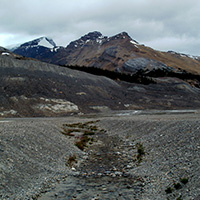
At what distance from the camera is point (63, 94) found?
70500mm

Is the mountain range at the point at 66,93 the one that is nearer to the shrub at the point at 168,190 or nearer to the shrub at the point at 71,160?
the shrub at the point at 71,160

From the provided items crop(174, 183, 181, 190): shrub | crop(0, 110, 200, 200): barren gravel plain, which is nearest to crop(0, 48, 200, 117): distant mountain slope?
crop(0, 110, 200, 200): barren gravel plain

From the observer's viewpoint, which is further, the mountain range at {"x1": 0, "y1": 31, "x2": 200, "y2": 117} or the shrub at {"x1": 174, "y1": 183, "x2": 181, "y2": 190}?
the mountain range at {"x1": 0, "y1": 31, "x2": 200, "y2": 117}

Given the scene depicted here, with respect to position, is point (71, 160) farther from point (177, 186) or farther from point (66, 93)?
point (66, 93)

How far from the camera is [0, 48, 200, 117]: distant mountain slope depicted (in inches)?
2373

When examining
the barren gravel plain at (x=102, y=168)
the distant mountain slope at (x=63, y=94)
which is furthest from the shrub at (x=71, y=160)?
the distant mountain slope at (x=63, y=94)

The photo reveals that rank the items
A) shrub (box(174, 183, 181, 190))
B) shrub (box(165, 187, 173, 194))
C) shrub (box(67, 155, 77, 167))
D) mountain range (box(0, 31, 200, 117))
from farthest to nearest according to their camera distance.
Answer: mountain range (box(0, 31, 200, 117)), shrub (box(67, 155, 77, 167)), shrub (box(174, 183, 181, 190)), shrub (box(165, 187, 173, 194))

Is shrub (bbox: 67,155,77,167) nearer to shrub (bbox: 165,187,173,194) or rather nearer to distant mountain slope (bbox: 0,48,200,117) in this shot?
shrub (bbox: 165,187,173,194)

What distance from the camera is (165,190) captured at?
12367mm

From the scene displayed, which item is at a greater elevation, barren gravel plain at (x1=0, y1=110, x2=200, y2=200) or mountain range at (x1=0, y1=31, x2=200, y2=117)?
mountain range at (x1=0, y1=31, x2=200, y2=117)

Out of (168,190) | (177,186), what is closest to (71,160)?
(168,190)

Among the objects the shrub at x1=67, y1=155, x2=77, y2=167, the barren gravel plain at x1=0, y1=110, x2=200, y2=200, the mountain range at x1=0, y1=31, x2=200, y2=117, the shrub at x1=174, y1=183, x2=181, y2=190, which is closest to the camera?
the shrub at x1=174, y1=183, x2=181, y2=190

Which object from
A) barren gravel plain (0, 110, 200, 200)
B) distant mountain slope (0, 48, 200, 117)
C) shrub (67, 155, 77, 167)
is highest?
distant mountain slope (0, 48, 200, 117)

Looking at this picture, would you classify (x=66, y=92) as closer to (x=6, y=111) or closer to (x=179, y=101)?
(x=6, y=111)
